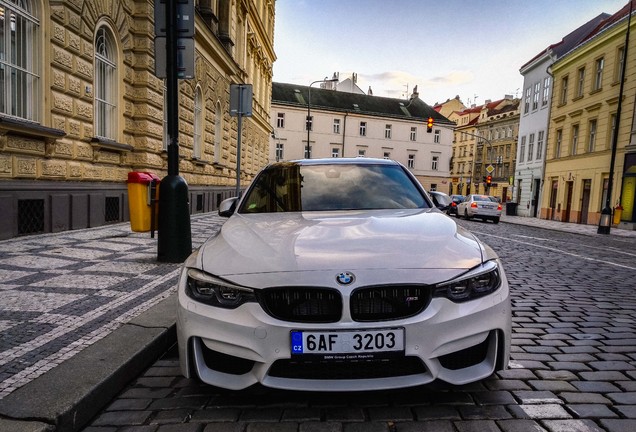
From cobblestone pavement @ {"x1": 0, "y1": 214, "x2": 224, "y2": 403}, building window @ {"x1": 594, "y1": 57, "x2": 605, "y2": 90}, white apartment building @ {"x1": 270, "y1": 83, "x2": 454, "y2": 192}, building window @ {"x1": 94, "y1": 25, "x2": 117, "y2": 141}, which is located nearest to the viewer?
cobblestone pavement @ {"x1": 0, "y1": 214, "x2": 224, "y2": 403}

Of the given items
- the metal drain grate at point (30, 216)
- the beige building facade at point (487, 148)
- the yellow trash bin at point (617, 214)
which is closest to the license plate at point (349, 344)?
the metal drain grate at point (30, 216)

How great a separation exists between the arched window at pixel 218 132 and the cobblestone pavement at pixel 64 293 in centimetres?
1161

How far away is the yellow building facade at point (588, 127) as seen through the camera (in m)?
23.3

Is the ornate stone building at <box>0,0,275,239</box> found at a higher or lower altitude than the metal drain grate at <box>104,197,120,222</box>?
higher

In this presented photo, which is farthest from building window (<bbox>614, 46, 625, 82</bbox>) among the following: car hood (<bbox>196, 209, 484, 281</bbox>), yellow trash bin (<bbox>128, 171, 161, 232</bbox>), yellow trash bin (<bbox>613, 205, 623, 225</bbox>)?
car hood (<bbox>196, 209, 484, 281</bbox>)

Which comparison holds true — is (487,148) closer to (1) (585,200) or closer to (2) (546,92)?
(2) (546,92)

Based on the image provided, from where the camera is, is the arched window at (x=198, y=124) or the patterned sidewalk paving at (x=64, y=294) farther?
the arched window at (x=198, y=124)

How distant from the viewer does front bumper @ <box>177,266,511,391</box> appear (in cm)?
218

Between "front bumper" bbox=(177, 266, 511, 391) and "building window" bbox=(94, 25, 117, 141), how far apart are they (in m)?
8.62

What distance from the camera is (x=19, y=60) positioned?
7359 millimetres

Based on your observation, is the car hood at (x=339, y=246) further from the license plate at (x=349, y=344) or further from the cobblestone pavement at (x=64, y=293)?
the cobblestone pavement at (x=64, y=293)

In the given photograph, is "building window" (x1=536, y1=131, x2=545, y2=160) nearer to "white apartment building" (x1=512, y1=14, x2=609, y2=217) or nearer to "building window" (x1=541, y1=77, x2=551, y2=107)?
"white apartment building" (x1=512, y1=14, x2=609, y2=217)

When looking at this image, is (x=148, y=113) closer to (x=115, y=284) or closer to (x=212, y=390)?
(x=115, y=284)

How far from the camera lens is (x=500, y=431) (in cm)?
219
